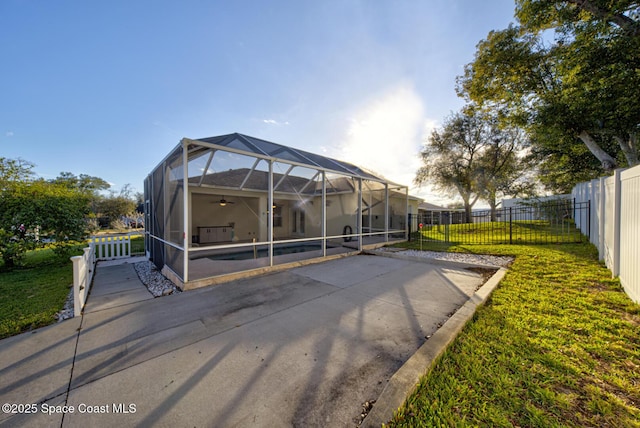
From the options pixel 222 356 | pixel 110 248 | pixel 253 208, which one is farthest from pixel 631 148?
pixel 110 248

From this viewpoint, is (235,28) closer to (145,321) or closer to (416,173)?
(145,321)

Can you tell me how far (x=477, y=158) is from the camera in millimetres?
15891

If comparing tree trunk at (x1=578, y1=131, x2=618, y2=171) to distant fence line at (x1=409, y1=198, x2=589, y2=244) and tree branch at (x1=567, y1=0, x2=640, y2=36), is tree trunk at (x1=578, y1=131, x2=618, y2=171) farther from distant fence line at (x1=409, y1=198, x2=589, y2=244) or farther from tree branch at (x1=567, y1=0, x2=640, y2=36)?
tree branch at (x1=567, y1=0, x2=640, y2=36)

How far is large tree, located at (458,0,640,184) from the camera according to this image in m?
6.39

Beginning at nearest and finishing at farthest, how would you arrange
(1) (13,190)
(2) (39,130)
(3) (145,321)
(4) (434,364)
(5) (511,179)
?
(4) (434,364), (3) (145,321), (1) (13,190), (2) (39,130), (5) (511,179)

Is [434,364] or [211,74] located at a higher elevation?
[211,74]

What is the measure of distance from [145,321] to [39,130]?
19.7 metres

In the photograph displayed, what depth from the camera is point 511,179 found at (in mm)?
15625

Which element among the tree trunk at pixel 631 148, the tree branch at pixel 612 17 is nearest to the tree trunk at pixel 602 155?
the tree trunk at pixel 631 148

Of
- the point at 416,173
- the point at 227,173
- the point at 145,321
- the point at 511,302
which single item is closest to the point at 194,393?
the point at 145,321

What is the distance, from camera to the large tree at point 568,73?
639 centimetres

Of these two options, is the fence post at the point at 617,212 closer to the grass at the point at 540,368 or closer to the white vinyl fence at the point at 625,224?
the white vinyl fence at the point at 625,224

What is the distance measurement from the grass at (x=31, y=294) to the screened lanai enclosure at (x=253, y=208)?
5.46 ft

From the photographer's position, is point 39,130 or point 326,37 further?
point 39,130
